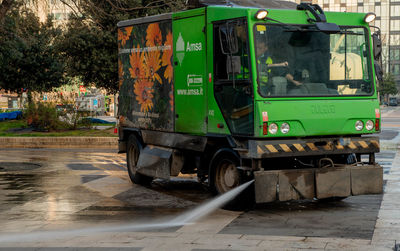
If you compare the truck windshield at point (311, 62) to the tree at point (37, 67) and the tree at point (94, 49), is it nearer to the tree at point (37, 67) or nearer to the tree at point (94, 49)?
the tree at point (94, 49)

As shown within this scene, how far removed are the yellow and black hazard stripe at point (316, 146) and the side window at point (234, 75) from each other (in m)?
0.32

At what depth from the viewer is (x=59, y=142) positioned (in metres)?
22.6

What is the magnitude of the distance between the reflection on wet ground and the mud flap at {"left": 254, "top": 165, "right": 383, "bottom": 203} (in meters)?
0.28

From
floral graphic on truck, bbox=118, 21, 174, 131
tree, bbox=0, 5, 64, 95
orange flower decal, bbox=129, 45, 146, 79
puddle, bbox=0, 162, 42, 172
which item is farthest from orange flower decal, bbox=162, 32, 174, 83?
tree, bbox=0, 5, 64, 95

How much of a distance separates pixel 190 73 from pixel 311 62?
1.93 meters

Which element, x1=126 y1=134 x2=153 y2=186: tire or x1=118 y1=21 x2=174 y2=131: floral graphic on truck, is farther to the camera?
x1=126 y1=134 x2=153 y2=186: tire

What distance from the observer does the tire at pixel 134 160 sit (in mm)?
13008

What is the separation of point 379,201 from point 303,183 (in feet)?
5.73

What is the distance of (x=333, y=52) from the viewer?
392 inches

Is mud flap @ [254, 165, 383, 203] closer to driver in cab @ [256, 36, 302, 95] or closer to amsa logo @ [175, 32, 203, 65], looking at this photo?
driver in cab @ [256, 36, 302, 95]

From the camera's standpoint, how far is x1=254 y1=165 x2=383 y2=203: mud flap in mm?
9297

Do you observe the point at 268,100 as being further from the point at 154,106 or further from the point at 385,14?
the point at 385,14

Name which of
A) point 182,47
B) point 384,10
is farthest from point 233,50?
point 384,10

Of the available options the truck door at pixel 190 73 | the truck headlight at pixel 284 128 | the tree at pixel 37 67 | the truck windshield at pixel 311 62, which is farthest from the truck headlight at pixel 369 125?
the tree at pixel 37 67
